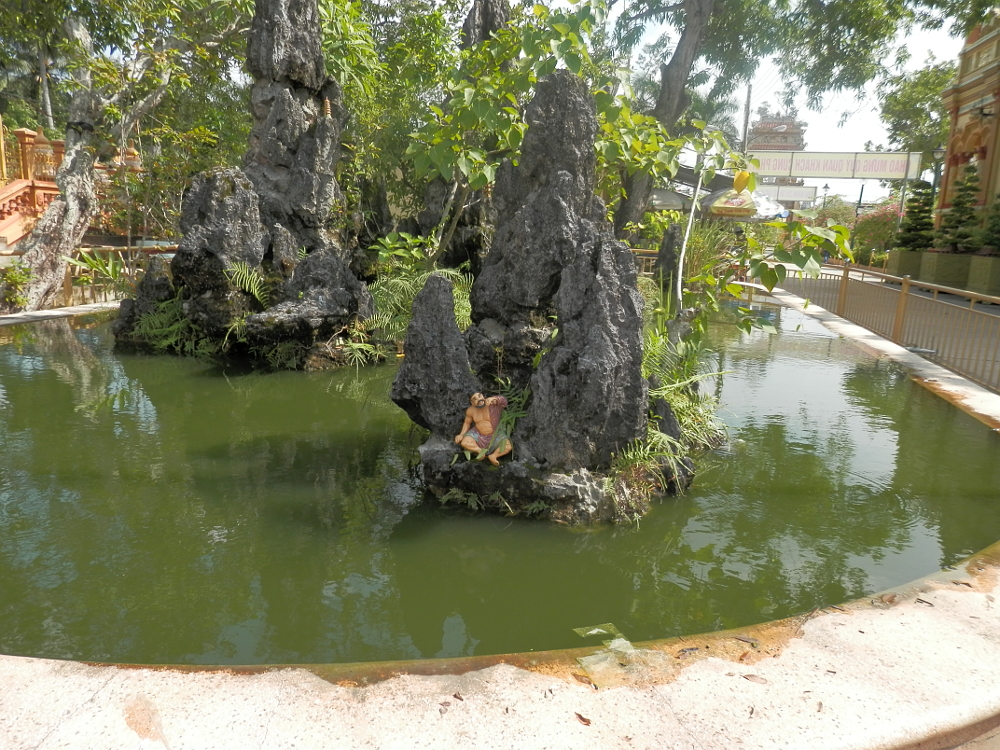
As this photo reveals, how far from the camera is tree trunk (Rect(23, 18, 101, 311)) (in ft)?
41.3

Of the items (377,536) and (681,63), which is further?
(681,63)

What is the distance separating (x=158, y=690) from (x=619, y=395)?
119 inches

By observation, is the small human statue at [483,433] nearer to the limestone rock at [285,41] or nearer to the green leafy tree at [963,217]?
the limestone rock at [285,41]

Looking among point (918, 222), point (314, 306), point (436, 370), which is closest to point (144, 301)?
point (314, 306)

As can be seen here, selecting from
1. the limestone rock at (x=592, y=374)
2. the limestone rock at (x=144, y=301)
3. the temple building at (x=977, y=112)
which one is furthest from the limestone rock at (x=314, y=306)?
the temple building at (x=977, y=112)

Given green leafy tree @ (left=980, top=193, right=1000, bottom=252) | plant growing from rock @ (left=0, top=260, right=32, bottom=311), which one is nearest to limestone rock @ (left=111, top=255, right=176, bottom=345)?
plant growing from rock @ (left=0, top=260, right=32, bottom=311)

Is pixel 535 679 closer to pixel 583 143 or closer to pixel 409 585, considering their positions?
pixel 409 585

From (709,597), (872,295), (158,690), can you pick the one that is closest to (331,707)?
(158,690)

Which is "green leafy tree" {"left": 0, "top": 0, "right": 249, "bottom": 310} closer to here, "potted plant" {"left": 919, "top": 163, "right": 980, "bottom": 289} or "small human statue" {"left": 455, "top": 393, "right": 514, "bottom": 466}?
"small human statue" {"left": 455, "top": 393, "right": 514, "bottom": 466}

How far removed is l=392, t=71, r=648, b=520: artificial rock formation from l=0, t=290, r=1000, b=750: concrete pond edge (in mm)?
1561

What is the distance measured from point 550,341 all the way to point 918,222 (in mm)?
25491

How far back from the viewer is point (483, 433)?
179 inches

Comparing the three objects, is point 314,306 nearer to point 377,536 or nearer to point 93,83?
point 377,536

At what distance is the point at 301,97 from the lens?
10672 millimetres
